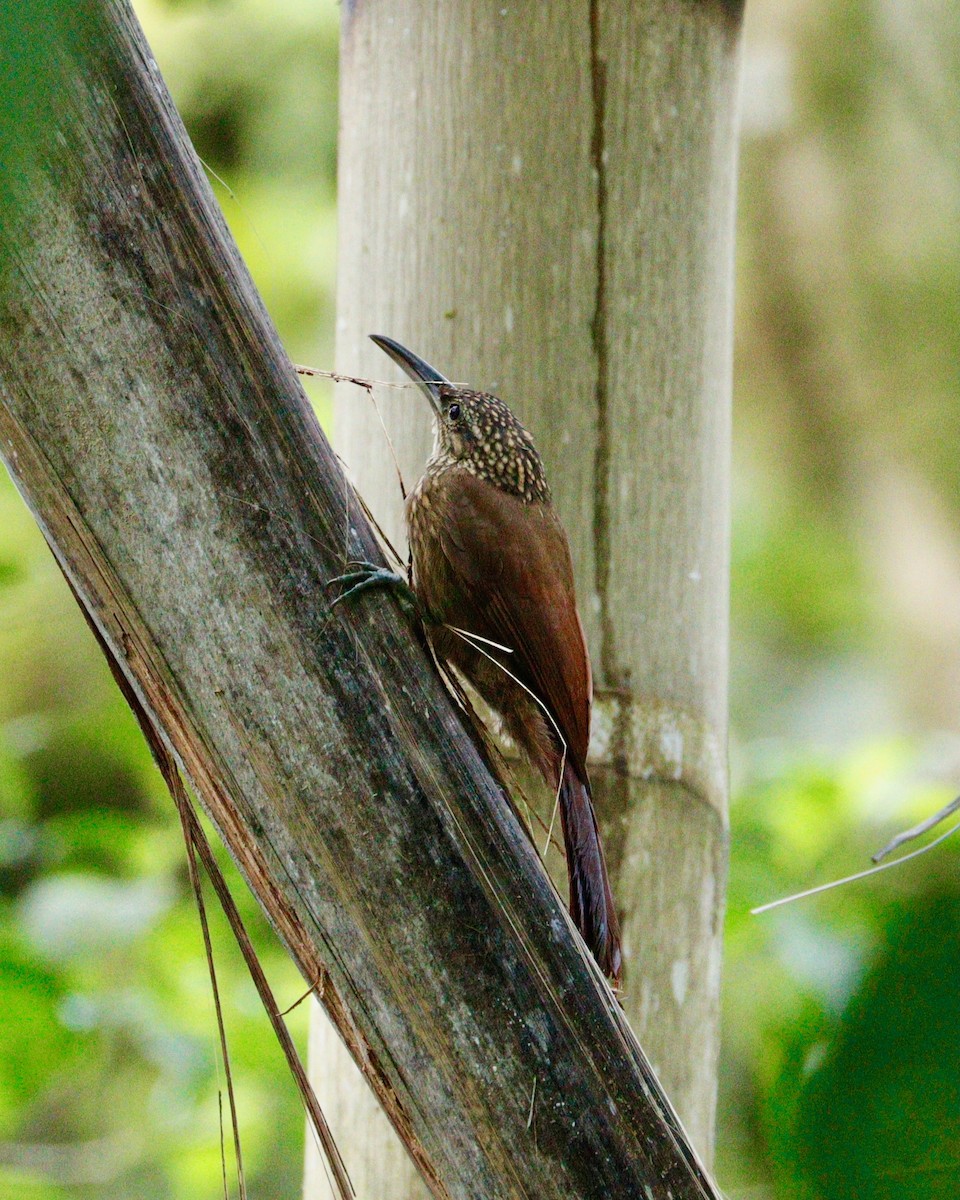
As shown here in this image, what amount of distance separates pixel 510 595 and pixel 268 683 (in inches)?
22.5

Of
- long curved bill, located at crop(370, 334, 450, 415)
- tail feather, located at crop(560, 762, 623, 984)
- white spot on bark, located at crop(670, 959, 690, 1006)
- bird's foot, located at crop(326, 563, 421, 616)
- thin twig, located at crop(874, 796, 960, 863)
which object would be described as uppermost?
long curved bill, located at crop(370, 334, 450, 415)

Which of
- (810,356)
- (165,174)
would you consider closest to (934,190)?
(810,356)

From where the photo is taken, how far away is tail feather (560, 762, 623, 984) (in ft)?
3.68

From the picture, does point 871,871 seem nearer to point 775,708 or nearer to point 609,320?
point 609,320

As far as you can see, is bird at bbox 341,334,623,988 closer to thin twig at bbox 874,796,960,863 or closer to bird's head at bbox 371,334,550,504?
bird's head at bbox 371,334,550,504

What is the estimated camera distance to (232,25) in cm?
465

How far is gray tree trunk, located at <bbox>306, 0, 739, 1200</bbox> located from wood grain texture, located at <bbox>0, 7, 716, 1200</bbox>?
17.0 inches

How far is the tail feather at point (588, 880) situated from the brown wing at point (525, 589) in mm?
51

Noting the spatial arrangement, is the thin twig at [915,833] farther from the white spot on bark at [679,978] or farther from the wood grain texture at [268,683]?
the white spot on bark at [679,978]

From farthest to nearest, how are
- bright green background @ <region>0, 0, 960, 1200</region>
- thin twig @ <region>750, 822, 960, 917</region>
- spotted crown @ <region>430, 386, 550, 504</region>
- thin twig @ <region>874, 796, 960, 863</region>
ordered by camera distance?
1. spotted crown @ <region>430, 386, 550, 504</region>
2. thin twig @ <region>874, 796, 960, 863</region>
3. thin twig @ <region>750, 822, 960, 917</region>
4. bright green background @ <region>0, 0, 960, 1200</region>

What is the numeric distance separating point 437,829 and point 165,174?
496 millimetres

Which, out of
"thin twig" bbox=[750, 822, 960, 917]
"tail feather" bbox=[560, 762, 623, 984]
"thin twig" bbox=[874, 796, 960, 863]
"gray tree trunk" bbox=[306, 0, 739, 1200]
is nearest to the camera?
"thin twig" bbox=[750, 822, 960, 917]

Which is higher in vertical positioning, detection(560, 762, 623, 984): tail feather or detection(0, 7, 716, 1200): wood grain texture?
detection(0, 7, 716, 1200): wood grain texture

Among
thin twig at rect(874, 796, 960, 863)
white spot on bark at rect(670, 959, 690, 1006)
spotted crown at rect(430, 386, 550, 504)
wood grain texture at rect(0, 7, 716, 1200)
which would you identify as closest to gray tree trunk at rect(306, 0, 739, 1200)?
white spot on bark at rect(670, 959, 690, 1006)
